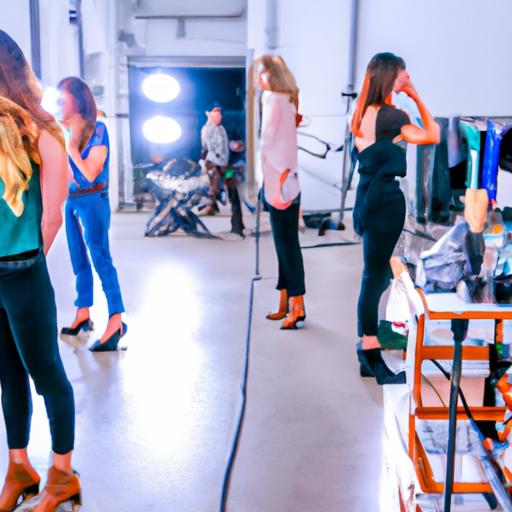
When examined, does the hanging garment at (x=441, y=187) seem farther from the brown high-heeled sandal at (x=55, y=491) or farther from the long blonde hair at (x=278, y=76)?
the long blonde hair at (x=278, y=76)

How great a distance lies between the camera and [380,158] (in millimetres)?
2861

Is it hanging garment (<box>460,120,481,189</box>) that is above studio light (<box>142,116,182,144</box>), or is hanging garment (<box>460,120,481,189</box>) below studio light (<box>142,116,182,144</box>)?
above

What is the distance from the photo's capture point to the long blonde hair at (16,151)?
1.78m

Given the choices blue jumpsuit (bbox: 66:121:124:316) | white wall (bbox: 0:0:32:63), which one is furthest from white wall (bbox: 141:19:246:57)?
blue jumpsuit (bbox: 66:121:124:316)

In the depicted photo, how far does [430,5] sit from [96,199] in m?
3.30

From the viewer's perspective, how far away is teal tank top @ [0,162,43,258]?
181cm

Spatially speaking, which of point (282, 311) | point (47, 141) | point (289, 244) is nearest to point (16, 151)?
point (47, 141)

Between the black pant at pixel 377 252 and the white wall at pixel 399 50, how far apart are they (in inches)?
60.7

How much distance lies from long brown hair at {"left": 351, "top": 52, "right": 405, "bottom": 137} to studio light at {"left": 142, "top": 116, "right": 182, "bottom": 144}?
6.71 m

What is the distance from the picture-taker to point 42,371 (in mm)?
1930

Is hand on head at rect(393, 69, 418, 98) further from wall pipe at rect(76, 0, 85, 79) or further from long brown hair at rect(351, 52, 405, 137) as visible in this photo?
wall pipe at rect(76, 0, 85, 79)

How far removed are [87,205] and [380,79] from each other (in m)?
1.45

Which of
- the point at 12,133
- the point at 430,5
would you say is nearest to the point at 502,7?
the point at 430,5

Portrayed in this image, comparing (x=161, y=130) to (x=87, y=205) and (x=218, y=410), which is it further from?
(x=218, y=410)
